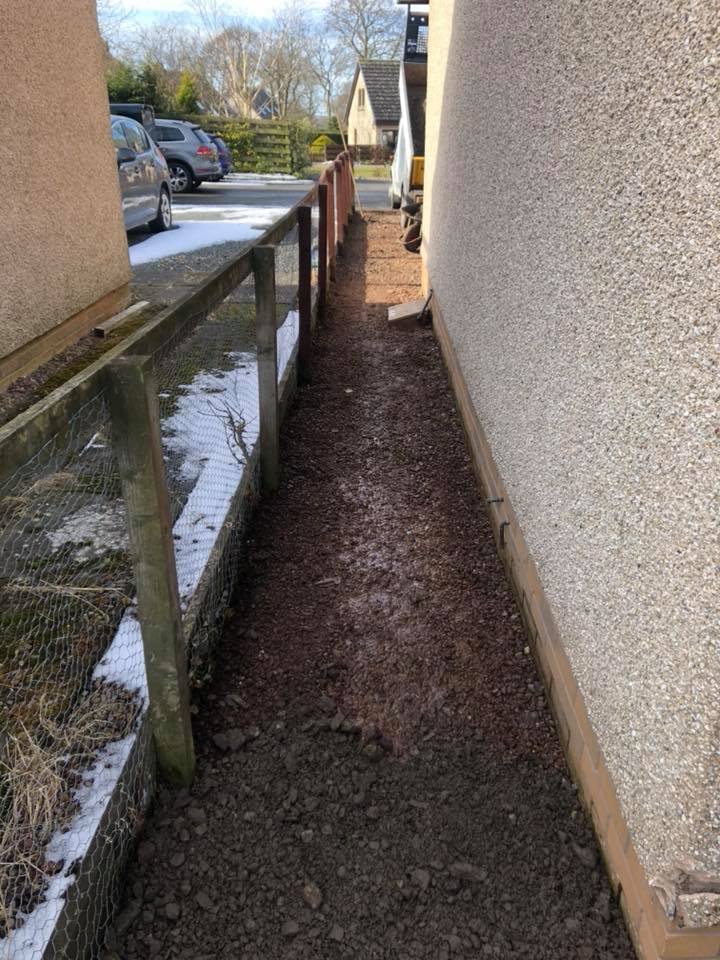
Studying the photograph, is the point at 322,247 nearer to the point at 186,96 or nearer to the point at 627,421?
the point at 627,421

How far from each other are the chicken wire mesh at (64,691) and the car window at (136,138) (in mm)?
9036

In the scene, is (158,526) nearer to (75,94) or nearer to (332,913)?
(332,913)

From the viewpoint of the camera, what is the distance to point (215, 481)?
133 inches

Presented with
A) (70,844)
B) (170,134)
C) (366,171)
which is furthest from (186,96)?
(70,844)

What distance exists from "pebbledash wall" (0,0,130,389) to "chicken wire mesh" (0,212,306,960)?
203cm

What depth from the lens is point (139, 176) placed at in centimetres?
1020

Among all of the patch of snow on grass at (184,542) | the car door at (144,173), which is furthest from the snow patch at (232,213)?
the patch of snow on grass at (184,542)

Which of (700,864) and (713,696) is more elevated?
(713,696)

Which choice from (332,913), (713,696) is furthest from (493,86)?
(332,913)

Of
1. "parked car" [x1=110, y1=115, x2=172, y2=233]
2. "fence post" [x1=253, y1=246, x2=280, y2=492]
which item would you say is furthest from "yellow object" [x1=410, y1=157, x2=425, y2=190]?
"fence post" [x1=253, y1=246, x2=280, y2=492]

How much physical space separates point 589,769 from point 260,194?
65.0 ft

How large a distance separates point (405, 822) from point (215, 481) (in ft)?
6.17

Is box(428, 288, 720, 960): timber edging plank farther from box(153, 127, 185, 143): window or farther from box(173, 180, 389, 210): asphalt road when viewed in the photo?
box(153, 127, 185, 143): window

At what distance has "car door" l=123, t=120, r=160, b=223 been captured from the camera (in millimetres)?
10266
